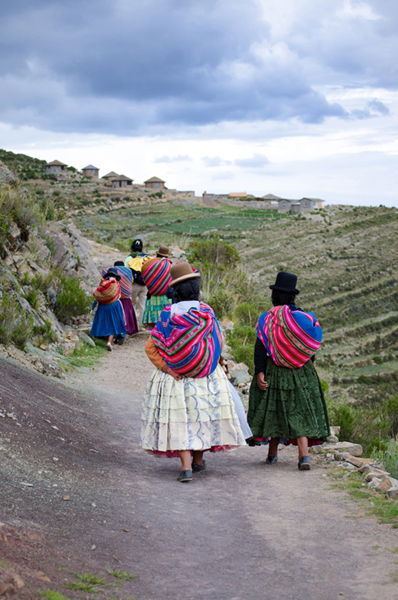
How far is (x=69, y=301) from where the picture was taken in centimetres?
1017

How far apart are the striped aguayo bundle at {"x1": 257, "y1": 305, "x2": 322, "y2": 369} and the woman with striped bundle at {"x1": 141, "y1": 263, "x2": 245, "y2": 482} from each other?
1.83 feet

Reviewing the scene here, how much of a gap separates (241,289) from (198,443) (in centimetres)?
1210

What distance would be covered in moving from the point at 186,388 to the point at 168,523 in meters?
1.16

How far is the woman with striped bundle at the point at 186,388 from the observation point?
13.6ft

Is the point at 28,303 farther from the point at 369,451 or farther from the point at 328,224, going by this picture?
the point at 328,224

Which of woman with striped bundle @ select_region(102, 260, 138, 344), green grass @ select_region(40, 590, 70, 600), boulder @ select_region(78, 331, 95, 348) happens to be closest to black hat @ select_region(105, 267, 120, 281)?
woman with striped bundle @ select_region(102, 260, 138, 344)

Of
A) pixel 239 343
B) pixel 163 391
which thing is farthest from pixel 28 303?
pixel 163 391

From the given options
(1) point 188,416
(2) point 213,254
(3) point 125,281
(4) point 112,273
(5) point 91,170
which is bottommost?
(1) point 188,416

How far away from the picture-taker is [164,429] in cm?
415

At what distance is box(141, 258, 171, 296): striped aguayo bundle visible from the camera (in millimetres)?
9562

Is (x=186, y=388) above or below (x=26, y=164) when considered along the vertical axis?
below

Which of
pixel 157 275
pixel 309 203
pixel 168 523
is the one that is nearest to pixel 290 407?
pixel 168 523

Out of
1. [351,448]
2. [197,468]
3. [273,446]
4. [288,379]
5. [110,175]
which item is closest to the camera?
[197,468]

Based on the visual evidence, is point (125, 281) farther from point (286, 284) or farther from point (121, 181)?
point (121, 181)
